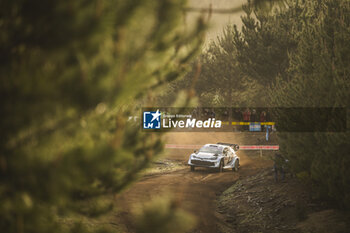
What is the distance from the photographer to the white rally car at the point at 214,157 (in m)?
18.8

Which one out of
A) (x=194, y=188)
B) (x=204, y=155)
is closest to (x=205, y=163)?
(x=204, y=155)

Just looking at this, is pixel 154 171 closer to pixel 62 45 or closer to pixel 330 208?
pixel 330 208

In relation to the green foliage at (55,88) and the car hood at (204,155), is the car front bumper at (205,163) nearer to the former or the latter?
the car hood at (204,155)

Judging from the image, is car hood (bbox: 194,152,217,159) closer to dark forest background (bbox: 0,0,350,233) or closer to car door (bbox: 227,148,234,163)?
car door (bbox: 227,148,234,163)

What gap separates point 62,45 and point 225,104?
4277 cm

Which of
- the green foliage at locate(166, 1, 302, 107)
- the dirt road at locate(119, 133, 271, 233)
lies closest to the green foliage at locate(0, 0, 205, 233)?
the dirt road at locate(119, 133, 271, 233)

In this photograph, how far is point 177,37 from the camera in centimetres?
387

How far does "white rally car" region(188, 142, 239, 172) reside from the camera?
18750mm

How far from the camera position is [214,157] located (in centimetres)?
1873

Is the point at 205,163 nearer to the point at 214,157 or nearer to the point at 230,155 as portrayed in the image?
the point at 214,157

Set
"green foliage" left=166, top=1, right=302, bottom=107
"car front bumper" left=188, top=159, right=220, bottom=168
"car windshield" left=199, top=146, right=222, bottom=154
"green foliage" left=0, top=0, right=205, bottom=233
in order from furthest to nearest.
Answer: "green foliage" left=166, top=1, right=302, bottom=107 → "car windshield" left=199, top=146, right=222, bottom=154 → "car front bumper" left=188, top=159, right=220, bottom=168 → "green foliage" left=0, top=0, right=205, bottom=233

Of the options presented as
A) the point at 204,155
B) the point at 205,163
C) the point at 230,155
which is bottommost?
the point at 205,163

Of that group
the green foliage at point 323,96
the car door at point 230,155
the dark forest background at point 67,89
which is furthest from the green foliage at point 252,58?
the dark forest background at point 67,89

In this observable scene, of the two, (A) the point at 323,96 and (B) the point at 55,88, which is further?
(A) the point at 323,96
